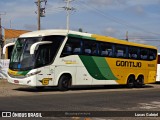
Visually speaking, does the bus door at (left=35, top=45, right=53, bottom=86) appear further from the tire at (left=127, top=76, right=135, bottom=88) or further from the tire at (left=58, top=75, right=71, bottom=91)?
the tire at (left=127, top=76, right=135, bottom=88)

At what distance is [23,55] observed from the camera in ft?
70.8

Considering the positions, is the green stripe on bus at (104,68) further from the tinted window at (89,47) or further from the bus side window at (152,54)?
the bus side window at (152,54)

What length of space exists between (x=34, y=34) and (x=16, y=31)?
205 feet

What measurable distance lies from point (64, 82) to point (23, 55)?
2908 millimetres

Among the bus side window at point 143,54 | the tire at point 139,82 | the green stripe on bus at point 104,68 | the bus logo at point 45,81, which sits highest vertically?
the bus side window at point 143,54

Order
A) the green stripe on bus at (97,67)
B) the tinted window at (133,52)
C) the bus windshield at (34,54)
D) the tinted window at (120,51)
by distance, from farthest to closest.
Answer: the tinted window at (133,52) < the tinted window at (120,51) < the green stripe on bus at (97,67) < the bus windshield at (34,54)

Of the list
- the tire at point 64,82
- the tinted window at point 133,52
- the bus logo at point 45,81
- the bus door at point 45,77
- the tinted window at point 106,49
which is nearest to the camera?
the bus door at point 45,77

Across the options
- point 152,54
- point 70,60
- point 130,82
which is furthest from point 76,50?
point 152,54

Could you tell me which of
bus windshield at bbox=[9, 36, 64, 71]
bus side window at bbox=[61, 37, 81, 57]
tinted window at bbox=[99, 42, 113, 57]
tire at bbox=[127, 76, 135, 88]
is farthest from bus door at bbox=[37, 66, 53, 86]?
tire at bbox=[127, 76, 135, 88]

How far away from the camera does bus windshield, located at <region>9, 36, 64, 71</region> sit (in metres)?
21.2

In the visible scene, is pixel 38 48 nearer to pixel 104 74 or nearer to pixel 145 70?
pixel 104 74

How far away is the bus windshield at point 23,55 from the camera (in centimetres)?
2128

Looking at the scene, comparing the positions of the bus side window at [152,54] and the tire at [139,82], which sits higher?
the bus side window at [152,54]

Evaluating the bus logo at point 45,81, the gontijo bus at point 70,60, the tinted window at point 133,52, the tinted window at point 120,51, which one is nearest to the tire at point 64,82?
the gontijo bus at point 70,60
